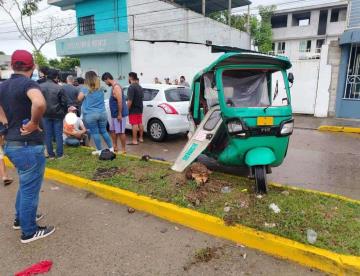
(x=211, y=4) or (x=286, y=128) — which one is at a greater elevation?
(x=211, y=4)

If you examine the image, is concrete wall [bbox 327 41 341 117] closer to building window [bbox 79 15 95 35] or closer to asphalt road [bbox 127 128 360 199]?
asphalt road [bbox 127 128 360 199]

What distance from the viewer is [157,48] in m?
16.8

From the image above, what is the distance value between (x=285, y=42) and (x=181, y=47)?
2190 centimetres

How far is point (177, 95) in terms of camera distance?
27.0 ft

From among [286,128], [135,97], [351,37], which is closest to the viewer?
[286,128]

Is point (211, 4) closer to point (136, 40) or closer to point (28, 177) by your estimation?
point (136, 40)

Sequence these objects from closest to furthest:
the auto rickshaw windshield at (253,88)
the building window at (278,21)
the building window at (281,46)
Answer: the auto rickshaw windshield at (253,88) → the building window at (278,21) → the building window at (281,46)

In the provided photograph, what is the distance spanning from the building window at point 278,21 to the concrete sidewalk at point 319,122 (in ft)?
89.6

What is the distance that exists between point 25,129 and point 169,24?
17.5 metres

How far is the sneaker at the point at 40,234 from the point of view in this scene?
11.1ft

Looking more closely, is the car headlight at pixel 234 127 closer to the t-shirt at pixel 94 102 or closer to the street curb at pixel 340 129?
the t-shirt at pixel 94 102

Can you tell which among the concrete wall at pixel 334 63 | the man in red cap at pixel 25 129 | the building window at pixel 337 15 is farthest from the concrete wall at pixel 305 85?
the building window at pixel 337 15

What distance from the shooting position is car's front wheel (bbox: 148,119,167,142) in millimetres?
8148

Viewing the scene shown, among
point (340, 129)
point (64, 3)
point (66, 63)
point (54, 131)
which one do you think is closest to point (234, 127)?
point (54, 131)
